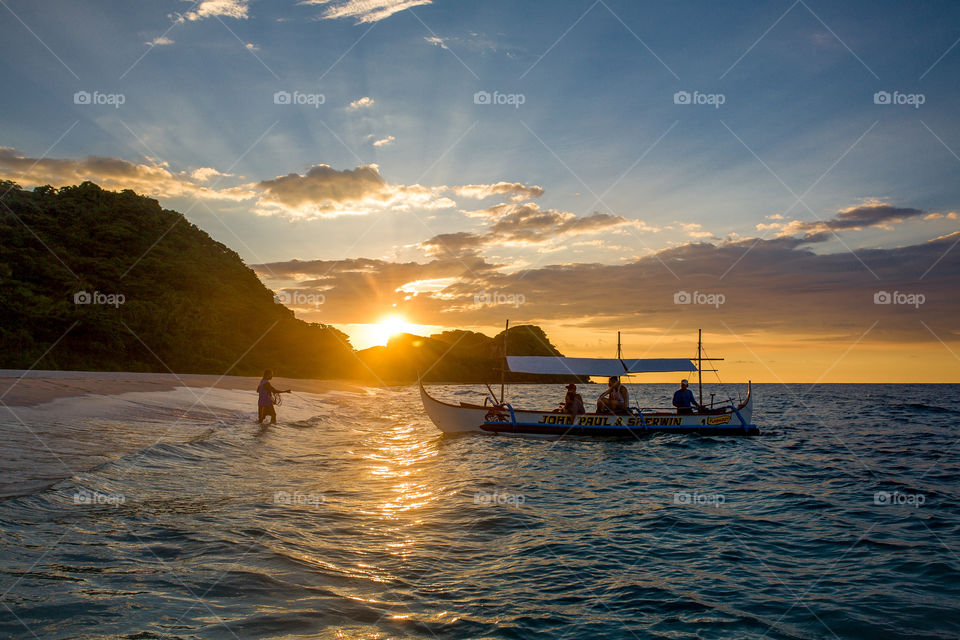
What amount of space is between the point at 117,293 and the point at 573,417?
2025 inches

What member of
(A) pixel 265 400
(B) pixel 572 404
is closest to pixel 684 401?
(B) pixel 572 404

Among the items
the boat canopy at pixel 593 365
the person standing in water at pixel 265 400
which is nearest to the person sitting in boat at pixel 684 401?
the boat canopy at pixel 593 365

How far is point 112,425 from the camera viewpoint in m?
17.9

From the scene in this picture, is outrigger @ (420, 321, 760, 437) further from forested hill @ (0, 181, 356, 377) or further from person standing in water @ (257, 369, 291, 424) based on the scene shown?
forested hill @ (0, 181, 356, 377)

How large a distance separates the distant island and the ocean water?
13.5 metres

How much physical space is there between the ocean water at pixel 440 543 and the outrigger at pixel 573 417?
19.2 feet

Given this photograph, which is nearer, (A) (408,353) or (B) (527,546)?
(B) (527,546)

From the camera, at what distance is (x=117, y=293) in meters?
55.0

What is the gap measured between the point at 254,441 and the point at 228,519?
10688 millimetres

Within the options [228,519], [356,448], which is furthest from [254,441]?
[228,519]

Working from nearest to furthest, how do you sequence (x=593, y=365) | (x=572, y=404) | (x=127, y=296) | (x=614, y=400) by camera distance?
(x=572, y=404), (x=614, y=400), (x=593, y=365), (x=127, y=296)

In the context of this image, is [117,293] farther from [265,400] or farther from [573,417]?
[573,417]

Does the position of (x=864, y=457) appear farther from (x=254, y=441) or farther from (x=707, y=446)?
(x=254, y=441)

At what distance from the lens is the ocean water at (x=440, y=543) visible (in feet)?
21.7
